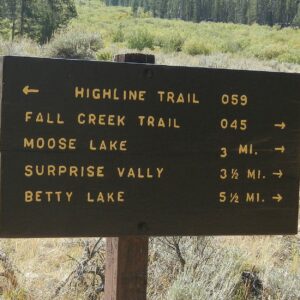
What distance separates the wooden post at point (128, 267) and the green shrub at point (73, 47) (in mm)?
13331

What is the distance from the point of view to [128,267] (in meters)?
2.68

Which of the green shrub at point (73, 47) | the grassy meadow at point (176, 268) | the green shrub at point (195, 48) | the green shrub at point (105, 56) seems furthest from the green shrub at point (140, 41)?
the grassy meadow at point (176, 268)

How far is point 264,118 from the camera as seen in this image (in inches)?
106

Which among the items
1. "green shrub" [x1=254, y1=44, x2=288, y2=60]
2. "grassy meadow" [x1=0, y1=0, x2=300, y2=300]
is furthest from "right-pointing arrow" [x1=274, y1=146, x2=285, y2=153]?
"green shrub" [x1=254, y1=44, x2=288, y2=60]

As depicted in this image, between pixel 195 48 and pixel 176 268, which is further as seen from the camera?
pixel 195 48

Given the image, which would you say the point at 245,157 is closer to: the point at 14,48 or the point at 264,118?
the point at 264,118

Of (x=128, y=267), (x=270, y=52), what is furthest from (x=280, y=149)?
(x=270, y=52)

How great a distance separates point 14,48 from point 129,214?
11.8 metres

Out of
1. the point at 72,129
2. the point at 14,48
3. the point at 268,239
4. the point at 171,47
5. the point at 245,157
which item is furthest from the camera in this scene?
the point at 171,47

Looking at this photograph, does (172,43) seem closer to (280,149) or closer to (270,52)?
(270,52)

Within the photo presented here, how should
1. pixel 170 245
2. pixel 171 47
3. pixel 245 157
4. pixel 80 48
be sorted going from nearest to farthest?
1. pixel 245 157
2. pixel 170 245
3. pixel 80 48
4. pixel 171 47

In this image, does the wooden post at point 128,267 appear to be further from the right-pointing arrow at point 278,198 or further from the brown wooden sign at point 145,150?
the right-pointing arrow at point 278,198

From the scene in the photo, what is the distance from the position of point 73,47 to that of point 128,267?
556 inches

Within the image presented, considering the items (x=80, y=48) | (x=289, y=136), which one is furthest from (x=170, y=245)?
(x=80, y=48)
